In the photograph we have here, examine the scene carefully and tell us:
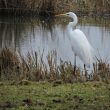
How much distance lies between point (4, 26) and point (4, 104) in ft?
50.0

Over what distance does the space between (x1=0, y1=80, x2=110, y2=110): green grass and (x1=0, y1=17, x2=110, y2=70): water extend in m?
5.40

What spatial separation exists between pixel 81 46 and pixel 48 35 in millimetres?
7921

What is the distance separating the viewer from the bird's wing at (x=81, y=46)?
11.8 meters

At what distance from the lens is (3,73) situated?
1012 centimetres

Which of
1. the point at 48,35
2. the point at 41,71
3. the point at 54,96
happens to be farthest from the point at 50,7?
the point at 54,96

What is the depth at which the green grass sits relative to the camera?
6680mm

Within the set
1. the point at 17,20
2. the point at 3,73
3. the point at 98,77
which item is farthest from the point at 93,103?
the point at 17,20

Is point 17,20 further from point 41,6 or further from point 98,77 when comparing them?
point 98,77

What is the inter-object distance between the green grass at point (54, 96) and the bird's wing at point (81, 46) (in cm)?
311

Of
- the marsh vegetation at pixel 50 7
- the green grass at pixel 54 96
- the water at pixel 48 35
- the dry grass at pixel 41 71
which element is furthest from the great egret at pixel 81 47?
the marsh vegetation at pixel 50 7

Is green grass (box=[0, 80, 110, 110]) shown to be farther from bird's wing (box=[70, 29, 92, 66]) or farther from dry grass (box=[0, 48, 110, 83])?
bird's wing (box=[70, 29, 92, 66])

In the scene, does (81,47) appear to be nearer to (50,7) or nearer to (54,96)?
(54,96)

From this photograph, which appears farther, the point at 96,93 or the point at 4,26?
the point at 4,26

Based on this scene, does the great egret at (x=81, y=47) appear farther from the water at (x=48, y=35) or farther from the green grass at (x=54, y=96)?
the green grass at (x=54, y=96)
